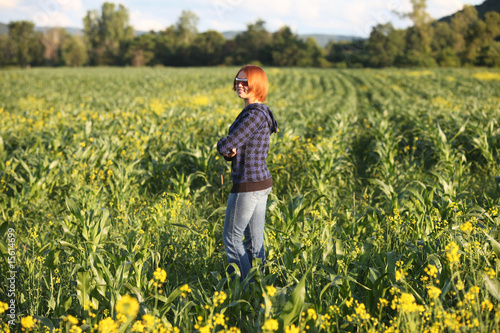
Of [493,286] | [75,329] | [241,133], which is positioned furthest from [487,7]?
[75,329]

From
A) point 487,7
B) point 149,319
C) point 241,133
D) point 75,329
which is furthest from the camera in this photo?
point 487,7

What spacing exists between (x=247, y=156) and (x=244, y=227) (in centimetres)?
60

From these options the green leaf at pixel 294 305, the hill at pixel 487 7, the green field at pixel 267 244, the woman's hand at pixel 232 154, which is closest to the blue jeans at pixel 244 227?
the green field at pixel 267 244

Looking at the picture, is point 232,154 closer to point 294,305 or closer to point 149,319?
point 294,305

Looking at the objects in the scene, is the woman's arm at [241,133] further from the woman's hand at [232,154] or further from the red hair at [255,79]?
the red hair at [255,79]

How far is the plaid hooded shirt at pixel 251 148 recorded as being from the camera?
8.89 ft

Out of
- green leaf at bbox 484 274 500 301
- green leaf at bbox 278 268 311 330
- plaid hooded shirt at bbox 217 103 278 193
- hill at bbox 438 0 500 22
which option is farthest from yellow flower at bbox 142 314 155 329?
hill at bbox 438 0 500 22

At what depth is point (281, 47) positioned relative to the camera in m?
75.2

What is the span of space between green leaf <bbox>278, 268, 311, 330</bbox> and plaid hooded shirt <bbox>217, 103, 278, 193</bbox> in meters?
0.86

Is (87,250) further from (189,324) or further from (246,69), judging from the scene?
(246,69)

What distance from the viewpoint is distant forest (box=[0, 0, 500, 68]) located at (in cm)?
6138

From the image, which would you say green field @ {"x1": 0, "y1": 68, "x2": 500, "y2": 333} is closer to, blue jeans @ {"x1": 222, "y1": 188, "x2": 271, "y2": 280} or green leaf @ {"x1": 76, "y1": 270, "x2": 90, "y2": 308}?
green leaf @ {"x1": 76, "y1": 270, "x2": 90, "y2": 308}

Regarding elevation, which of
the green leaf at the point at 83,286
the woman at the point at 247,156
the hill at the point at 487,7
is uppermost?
the hill at the point at 487,7

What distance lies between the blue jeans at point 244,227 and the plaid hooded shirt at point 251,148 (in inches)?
3.3
